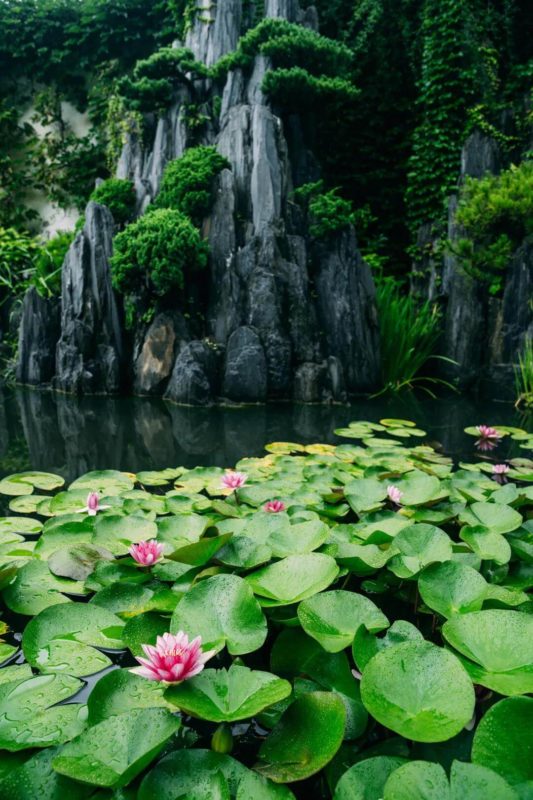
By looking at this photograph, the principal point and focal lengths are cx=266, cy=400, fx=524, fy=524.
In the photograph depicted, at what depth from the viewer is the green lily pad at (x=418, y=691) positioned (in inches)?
26.6

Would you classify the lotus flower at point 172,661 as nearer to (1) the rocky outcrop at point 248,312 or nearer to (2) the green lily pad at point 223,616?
(2) the green lily pad at point 223,616

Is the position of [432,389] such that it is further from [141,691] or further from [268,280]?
[141,691]

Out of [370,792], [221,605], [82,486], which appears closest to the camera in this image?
[370,792]

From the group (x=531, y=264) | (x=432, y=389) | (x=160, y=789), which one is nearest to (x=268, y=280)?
(x=432, y=389)

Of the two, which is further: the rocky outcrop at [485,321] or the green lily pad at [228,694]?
the rocky outcrop at [485,321]

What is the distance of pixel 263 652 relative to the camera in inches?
42.4

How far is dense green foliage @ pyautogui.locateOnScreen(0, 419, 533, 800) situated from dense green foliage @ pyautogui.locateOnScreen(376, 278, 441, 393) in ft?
14.7

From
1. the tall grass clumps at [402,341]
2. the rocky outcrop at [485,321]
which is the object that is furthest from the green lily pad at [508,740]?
the rocky outcrop at [485,321]

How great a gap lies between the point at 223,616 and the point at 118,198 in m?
6.91

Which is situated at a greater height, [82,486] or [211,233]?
[211,233]

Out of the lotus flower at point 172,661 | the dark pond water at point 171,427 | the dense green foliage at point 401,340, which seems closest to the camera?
the lotus flower at point 172,661

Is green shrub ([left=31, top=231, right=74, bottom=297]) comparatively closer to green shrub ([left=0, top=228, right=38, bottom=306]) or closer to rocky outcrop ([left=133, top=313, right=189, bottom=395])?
green shrub ([left=0, top=228, right=38, bottom=306])

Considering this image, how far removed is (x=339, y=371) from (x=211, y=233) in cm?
220

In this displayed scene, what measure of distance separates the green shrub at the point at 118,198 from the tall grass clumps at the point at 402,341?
3478 mm
